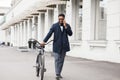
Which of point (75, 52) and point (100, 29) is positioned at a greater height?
point (100, 29)

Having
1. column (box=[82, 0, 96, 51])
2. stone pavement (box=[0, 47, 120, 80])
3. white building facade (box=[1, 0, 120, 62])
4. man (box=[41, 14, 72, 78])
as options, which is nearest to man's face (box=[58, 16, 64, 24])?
man (box=[41, 14, 72, 78])

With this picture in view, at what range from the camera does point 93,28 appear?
61.5 ft

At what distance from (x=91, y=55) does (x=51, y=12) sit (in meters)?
13.6

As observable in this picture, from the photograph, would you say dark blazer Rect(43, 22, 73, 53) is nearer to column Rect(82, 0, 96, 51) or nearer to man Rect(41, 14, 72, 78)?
man Rect(41, 14, 72, 78)

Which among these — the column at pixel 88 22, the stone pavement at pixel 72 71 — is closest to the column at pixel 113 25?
the stone pavement at pixel 72 71

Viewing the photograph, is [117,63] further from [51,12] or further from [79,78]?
[51,12]

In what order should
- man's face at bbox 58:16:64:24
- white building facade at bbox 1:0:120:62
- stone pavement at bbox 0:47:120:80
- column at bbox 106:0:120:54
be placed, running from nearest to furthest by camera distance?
man's face at bbox 58:16:64:24 < stone pavement at bbox 0:47:120:80 < column at bbox 106:0:120:54 < white building facade at bbox 1:0:120:62

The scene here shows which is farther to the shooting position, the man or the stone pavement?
the stone pavement

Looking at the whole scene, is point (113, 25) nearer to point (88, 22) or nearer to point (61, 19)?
point (88, 22)

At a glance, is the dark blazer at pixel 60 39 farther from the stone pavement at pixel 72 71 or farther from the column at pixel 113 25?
the column at pixel 113 25

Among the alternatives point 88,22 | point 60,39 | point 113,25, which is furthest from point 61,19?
point 88,22

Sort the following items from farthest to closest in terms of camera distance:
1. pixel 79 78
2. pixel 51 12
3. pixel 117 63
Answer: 1. pixel 51 12
2. pixel 117 63
3. pixel 79 78

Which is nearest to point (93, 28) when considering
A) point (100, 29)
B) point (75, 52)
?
point (100, 29)

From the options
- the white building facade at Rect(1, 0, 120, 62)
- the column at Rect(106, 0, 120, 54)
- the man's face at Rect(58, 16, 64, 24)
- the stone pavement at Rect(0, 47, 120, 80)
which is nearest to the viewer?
the man's face at Rect(58, 16, 64, 24)
